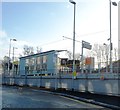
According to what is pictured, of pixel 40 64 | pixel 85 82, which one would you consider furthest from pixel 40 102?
pixel 40 64

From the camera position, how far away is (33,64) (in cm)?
3800

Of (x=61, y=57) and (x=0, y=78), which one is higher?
(x=61, y=57)

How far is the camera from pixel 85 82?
969 inches

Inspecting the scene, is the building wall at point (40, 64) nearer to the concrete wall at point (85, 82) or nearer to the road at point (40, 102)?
the concrete wall at point (85, 82)

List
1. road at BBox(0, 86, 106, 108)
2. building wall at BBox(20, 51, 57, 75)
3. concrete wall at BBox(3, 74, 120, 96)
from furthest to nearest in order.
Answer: building wall at BBox(20, 51, 57, 75) → concrete wall at BBox(3, 74, 120, 96) → road at BBox(0, 86, 106, 108)

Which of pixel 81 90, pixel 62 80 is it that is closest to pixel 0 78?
pixel 62 80

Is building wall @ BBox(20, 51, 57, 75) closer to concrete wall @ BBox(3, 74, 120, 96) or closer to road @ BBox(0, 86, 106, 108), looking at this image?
concrete wall @ BBox(3, 74, 120, 96)

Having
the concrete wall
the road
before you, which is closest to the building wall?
the concrete wall

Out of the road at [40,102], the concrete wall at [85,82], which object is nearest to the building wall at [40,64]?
the concrete wall at [85,82]

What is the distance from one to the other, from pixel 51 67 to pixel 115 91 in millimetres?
13288

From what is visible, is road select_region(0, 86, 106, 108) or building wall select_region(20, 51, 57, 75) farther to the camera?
building wall select_region(20, 51, 57, 75)

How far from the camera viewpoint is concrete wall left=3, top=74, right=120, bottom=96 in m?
21.4

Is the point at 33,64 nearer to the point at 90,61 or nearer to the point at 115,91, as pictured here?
the point at 90,61

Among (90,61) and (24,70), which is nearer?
(90,61)
